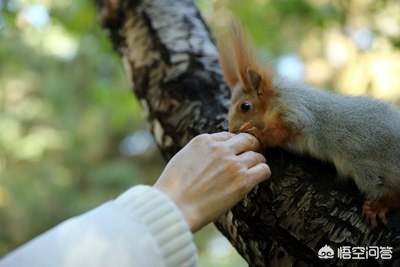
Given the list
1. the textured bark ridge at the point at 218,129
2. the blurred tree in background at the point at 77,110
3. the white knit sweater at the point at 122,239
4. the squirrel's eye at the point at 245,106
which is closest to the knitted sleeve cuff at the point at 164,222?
the white knit sweater at the point at 122,239

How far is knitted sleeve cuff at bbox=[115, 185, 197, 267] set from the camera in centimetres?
95

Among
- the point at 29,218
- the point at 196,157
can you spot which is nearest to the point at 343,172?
the point at 196,157

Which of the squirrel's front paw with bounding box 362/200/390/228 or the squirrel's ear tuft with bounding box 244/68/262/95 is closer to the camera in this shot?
the squirrel's front paw with bounding box 362/200/390/228

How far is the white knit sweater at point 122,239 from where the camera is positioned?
0.89 metres

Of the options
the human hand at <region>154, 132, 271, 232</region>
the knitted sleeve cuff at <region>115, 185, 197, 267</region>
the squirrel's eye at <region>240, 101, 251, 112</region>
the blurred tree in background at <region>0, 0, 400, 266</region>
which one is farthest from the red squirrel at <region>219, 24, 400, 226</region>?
the blurred tree in background at <region>0, 0, 400, 266</region>

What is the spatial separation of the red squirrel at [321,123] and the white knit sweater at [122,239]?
0.43 metres

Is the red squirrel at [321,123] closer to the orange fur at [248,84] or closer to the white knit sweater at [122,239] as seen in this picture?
the orange fur at [248,84]

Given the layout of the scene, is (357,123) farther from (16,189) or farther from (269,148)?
(16,189)

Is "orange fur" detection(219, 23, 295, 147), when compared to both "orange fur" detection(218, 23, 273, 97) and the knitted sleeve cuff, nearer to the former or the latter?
"orange fur" detection(218, 23, 273, 97)

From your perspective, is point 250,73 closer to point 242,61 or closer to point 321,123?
point 242,61

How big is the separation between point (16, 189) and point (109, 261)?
3.89m

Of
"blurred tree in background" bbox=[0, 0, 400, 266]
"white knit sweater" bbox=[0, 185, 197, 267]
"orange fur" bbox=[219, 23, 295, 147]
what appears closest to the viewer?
"white knit sweater" bbox=[0, 185, 197, 267]

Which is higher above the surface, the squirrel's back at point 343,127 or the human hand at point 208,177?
the human hand at point 208,177

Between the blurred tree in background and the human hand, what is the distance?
8.26 feet
